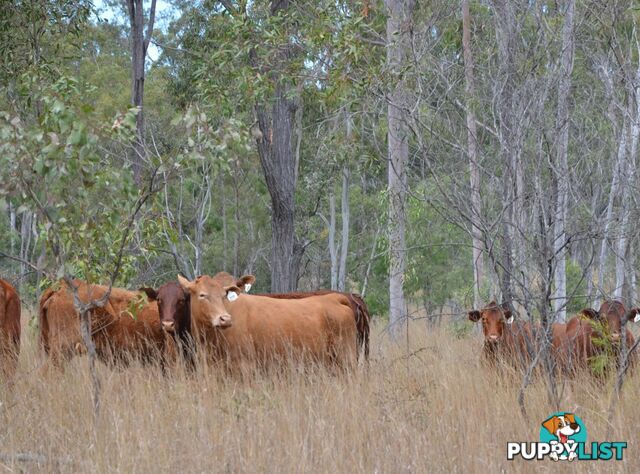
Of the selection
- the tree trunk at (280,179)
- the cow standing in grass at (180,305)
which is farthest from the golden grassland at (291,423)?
the tree trunk at (280,179)

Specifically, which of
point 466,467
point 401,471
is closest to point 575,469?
point 466,467

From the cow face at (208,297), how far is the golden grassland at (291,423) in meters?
0.63

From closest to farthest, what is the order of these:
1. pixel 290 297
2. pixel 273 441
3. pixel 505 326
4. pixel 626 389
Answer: pixel 273 441 < pixel 626 389 < pixel 505 326 < pixel 290 297

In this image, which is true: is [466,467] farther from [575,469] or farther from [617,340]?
[617,340]

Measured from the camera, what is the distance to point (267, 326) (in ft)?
33.1

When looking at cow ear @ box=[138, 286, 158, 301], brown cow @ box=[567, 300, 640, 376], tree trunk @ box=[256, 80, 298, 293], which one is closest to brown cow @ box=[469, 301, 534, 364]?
brown cow @ box=[567, 300, 640, 376]

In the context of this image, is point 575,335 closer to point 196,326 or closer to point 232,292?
point 232,292

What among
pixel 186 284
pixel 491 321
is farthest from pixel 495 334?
pixel 186 284

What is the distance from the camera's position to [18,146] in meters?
6.45

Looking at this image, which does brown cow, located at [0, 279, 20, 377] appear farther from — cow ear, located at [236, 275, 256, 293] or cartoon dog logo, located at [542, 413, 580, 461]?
cartoon dog logo, located at [542, 413, 580, 461]

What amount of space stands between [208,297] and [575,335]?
138 inches

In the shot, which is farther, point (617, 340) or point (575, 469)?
point (617, 340)

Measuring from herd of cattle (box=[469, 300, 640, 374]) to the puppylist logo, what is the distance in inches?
42.2

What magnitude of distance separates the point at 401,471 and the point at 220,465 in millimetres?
1074
